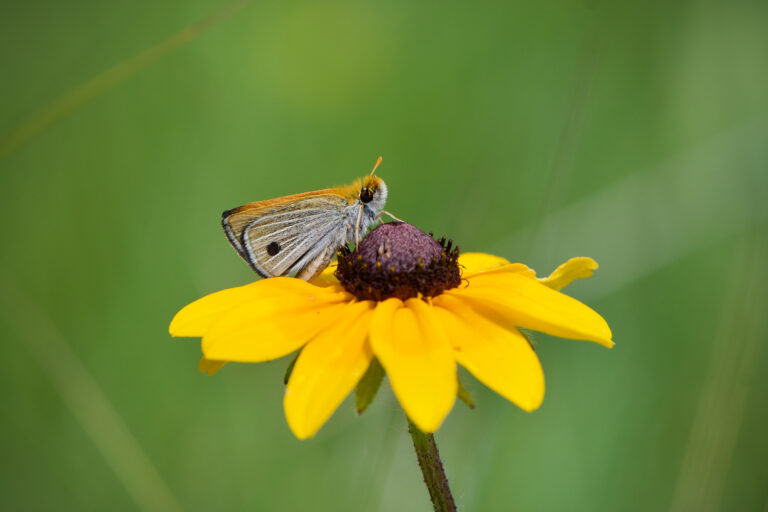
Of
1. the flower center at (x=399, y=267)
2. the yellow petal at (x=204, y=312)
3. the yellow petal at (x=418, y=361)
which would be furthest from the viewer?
the flower center at (x=399, y=267)

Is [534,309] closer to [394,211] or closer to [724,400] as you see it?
[724,400]

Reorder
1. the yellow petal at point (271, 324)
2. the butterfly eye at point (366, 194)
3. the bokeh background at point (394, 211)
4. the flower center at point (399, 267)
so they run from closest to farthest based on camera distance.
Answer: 1. the yellow petal at point (271, 324)
2. the flower center at point (399, 267)
3. the butterfly eye at point (366, 194)
4. the bokeh background at point (394, 211)

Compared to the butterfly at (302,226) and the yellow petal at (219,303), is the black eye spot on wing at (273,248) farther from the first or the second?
the yellow petal at (219,303)

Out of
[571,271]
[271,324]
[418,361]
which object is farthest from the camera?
[571,271]

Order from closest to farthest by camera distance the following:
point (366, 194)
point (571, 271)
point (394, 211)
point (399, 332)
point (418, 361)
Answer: point (418, 361), point (399, 332), point (571, 271), point (366, 194), point (394, 211)

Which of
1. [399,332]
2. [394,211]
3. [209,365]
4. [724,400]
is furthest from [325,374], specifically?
[394,211]

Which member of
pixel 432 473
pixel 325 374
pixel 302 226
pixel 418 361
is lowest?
pixel 432 473

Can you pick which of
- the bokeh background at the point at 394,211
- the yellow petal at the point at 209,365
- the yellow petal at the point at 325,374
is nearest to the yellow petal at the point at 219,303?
the yellow petal at the point at 209,365
